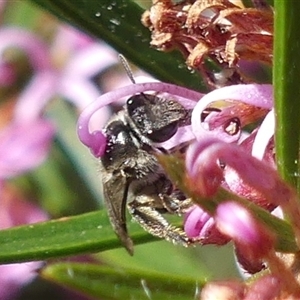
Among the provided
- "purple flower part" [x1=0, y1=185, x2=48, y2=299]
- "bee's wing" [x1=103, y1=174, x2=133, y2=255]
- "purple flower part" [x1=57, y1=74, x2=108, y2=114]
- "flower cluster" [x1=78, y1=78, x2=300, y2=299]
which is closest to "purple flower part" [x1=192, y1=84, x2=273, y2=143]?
"flower cluster" [x1=78, y1=78, x2=300, y2=299]

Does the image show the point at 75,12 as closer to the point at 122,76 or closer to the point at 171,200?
the point at 171,200

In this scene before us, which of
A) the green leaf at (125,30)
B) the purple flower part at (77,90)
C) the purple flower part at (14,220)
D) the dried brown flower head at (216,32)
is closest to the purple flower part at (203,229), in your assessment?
the dried brown flower head at (216,32)

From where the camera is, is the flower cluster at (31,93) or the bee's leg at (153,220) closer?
the bee's leg at (153,220)

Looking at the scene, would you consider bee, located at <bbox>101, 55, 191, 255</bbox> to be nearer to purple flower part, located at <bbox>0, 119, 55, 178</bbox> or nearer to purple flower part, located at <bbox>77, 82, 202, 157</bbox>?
purple flower part, located at <bbox>77, 82, 202, 157</bbox>

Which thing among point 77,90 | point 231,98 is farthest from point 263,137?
point 77,90

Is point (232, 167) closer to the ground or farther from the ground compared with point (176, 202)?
farther from the ground

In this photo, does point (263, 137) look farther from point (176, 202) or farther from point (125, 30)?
point (125, 30)

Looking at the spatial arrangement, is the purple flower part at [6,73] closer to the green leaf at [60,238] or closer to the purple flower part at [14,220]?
the purple flower part at [14,220]
